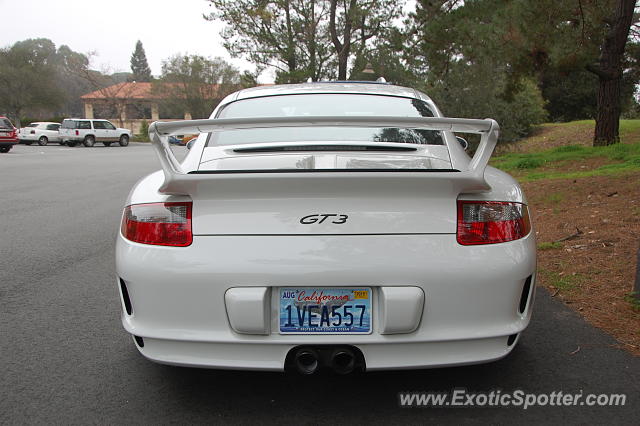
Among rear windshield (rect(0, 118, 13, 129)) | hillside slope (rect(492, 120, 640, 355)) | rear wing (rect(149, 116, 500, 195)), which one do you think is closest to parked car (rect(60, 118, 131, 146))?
rear windshield (rect(0, 118, 13, 129))

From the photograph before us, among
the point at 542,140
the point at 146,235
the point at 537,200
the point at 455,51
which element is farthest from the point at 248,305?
the point at 542,140

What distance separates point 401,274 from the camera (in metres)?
2.07

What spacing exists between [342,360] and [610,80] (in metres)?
12.3

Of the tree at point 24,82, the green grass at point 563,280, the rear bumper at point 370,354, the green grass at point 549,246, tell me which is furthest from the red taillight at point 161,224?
the tree at point 24,82

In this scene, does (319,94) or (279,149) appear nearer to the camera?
(279,149)

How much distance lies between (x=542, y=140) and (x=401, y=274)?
1966cm

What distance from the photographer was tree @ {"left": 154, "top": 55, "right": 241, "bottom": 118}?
50062mm

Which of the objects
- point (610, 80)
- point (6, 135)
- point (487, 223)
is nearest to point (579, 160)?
point (610, 80)

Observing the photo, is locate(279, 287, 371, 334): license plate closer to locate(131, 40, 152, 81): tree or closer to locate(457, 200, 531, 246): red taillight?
locate(457, 200, 531, 246): red taillight

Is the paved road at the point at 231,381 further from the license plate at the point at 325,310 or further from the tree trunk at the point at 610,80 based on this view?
the tree trunk at the point at 610,80

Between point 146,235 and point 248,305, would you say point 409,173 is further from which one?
point 146,235

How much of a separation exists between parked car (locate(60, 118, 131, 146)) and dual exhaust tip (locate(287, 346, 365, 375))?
1348 inches

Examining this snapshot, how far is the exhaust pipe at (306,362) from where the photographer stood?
216 cm

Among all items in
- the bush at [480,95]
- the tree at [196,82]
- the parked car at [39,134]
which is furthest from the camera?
the tree at [196,82]
